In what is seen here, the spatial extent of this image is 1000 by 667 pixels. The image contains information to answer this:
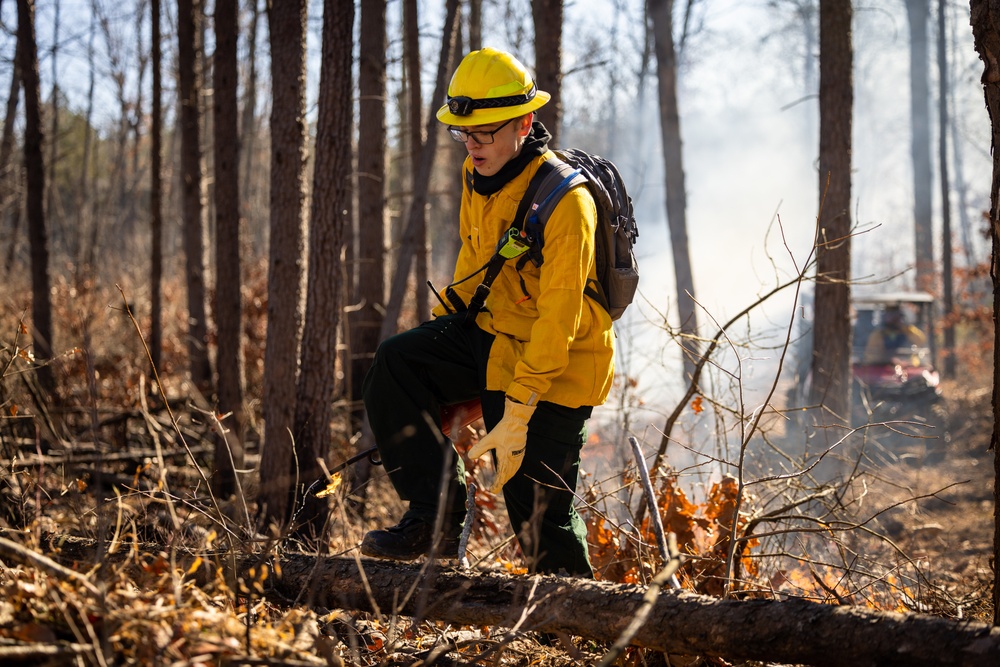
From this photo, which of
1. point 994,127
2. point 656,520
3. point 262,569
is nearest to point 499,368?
point 656,520

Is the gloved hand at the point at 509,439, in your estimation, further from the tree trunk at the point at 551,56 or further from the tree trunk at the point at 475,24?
the tree trunk at the point at 475,24

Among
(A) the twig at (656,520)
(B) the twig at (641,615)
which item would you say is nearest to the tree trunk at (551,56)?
(A) the twig at (656,520)

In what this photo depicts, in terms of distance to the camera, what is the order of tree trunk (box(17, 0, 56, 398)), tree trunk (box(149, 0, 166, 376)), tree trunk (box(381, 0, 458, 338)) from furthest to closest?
tree trunk (box(149, 0, 166, 376)) → tree trunk (box(17, 0, 56, 398)) → tree trunk (box(381, 0, 458, 338))

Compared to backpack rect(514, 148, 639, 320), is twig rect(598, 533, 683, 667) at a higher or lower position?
lower

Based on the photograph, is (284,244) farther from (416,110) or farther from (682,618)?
(416,110)

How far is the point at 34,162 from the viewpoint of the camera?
929cm

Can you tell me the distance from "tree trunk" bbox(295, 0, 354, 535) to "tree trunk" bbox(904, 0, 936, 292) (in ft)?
66.0

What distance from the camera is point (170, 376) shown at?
12.5 m

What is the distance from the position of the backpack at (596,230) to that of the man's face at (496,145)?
0.49 ft

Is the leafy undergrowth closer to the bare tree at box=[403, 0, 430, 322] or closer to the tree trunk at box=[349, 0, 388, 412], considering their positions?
the tree trunk at box=[349, 0, 388, 412]

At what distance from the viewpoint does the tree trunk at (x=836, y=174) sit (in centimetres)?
803

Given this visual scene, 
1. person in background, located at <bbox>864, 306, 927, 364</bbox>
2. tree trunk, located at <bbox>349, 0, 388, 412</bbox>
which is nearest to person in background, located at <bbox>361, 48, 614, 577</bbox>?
tree trunk, located at <bbox>349, 0, 388, 412</bbox>

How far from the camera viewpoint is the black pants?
3.45 m

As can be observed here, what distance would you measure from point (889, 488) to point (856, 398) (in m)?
4.18
